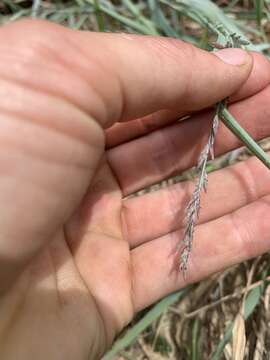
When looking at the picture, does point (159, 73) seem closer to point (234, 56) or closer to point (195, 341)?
point (234, 56)

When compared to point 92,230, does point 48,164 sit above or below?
above

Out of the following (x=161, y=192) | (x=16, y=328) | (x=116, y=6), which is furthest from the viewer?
(x=116, y=6)

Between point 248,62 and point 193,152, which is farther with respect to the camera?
point 193,152

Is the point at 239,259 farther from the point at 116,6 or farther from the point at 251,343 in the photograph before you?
the point at 116,6

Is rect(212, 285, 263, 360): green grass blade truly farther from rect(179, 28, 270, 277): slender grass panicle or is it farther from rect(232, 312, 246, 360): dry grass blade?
rect(179, 28, 270, 277): slender grass panicle

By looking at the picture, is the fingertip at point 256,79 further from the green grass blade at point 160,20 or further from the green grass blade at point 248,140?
the green grass blade at point 160,20

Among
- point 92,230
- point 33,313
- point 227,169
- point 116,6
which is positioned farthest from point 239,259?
point 116,6

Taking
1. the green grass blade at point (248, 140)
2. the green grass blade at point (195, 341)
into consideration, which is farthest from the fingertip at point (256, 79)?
the green grass blade at point (195, 341)
